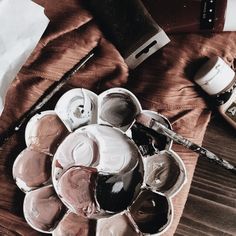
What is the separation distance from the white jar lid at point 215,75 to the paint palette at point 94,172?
91 mm

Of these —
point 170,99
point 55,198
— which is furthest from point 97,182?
point 170,99

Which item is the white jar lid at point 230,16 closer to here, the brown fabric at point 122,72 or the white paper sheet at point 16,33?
the brown fabric at point 122,72

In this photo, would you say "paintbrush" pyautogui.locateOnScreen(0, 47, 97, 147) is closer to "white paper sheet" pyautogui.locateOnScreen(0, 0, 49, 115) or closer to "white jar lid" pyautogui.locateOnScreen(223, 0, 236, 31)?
"white paper sheet" pyautogui.locateOnScreen(0, 0, 49, 115)

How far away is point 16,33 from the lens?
3.25 feet

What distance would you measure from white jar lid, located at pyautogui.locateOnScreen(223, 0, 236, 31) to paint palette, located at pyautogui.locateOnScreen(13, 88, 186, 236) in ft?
0.66

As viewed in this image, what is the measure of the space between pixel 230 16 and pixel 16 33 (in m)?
0.36

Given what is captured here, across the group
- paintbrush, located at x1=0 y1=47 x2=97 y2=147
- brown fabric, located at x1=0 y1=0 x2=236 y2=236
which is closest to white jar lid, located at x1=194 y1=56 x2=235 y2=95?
brown fabric, located at x1=0 y1=0 x2=236 y2=236

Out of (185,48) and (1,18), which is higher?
(1,18)

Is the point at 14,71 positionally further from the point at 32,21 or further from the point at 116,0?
the point at 116,0

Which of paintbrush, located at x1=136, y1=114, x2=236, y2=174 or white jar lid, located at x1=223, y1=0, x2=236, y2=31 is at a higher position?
white jar lid, located at x1=223, y1=0, x2=236, y2=31

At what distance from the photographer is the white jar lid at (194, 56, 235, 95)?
949 mm

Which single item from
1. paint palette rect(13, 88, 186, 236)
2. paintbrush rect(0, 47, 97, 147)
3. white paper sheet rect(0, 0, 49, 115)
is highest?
white paper sheet rect(0, 0, 49, 115)

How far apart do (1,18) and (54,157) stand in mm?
254

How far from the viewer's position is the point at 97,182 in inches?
36.7
